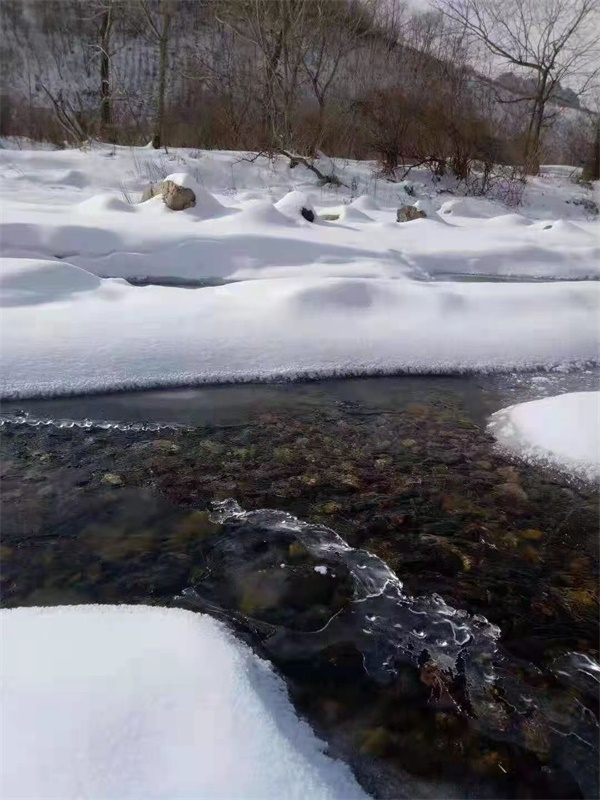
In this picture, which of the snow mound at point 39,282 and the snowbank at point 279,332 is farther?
the snow mound at point 39,282

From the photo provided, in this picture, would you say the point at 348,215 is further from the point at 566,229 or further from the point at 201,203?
the point at 566,229

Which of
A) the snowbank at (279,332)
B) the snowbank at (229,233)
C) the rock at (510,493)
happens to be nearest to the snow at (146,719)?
the rock at (510,493)

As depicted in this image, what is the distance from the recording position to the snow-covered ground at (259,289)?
248cm

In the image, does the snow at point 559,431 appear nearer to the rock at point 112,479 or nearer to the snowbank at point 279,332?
the snowbank at point 279,332

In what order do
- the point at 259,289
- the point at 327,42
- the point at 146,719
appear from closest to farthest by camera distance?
1. the point at 146,719
2. the point at 259,289
3. the point at 327,42

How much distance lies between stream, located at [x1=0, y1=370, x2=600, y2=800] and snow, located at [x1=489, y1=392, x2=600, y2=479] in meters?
0.08

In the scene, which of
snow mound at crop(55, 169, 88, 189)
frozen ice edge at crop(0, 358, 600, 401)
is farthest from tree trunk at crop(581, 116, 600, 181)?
frozen ice edge at crop(0, 358, 600, 401)

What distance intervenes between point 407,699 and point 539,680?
26cm

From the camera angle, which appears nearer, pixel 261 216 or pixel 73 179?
pixel 261 216

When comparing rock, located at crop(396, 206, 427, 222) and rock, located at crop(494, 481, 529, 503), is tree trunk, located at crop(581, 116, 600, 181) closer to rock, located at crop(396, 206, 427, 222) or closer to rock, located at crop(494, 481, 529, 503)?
rock, located at crop(396, 206, 427, 222)

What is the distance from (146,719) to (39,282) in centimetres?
246

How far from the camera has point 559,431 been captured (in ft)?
6.52

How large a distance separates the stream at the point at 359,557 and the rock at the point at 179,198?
3350 mm

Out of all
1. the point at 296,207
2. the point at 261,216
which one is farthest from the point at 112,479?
the point at 296,207
